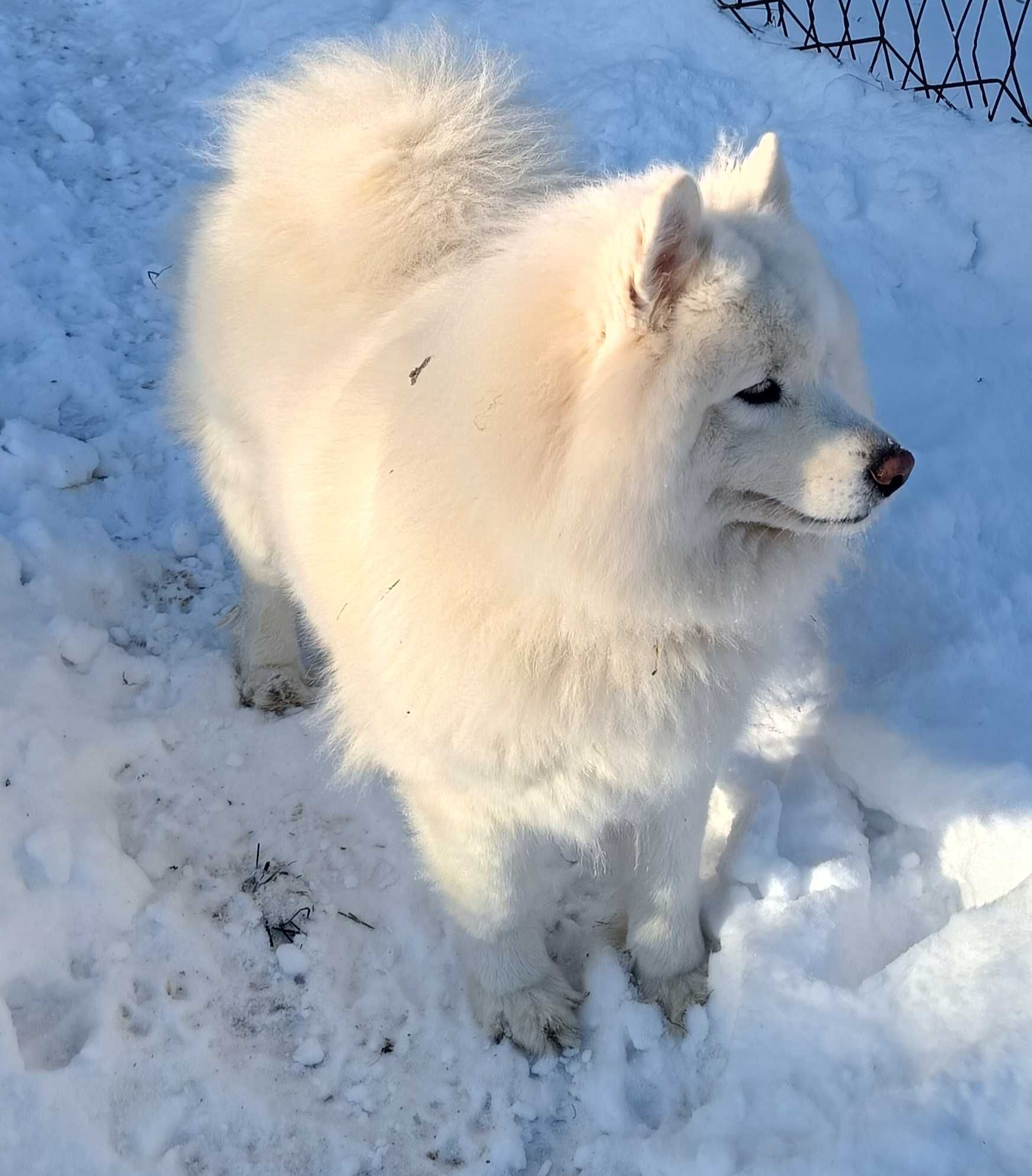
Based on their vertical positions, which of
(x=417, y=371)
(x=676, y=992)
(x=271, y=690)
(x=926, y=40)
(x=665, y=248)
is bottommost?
(x=271, y=690)

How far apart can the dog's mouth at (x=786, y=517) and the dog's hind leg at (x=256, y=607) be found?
1756 millimetres

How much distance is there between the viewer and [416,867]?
2.96 metres

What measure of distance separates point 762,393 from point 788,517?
220 mm

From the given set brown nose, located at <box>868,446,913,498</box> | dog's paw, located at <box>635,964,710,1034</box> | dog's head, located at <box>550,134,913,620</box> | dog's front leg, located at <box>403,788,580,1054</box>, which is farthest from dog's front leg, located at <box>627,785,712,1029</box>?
brown nose, located at <box>868,446,913,498</box>

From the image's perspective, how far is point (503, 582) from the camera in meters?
1.87

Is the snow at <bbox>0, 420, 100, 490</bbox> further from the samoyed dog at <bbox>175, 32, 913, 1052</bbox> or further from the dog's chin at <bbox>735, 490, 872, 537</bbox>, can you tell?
the dog's chin at <bbox>735, 490, 872, 537</bbox>

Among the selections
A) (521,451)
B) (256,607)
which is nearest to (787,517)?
(521,451)

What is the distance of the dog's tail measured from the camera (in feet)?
8.14

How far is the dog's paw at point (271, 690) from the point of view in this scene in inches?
131

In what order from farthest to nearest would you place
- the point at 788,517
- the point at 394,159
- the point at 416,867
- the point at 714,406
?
the point at 416,867 < the point at 394,159 < the point at 788,517 < the point at 714,406

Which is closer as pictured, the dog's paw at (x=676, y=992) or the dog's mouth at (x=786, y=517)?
the dog's mouth at (x=786, y=517)

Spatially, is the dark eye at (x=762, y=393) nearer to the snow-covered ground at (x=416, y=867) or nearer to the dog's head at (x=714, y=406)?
the dog's head at (x=714, y=406)

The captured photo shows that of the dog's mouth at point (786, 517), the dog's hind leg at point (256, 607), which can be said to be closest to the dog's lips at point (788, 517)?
the dog's mouth at point (786, 517)

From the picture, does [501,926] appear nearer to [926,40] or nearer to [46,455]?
[46,455]
